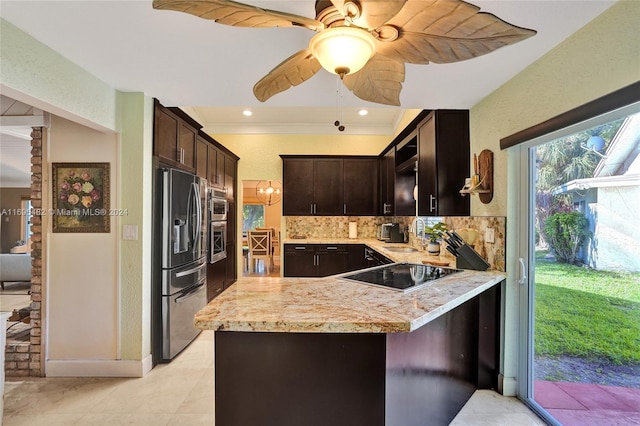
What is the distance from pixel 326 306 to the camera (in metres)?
1.33

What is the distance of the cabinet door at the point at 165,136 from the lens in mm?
2686

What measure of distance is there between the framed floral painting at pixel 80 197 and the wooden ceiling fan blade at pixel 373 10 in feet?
8.22

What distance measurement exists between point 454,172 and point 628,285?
152cm

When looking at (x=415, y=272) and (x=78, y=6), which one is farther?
(x=415, y=272)

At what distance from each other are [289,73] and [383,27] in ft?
1.42

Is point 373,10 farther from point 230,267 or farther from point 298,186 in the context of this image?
point 230,267

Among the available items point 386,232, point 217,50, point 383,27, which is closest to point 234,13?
point 383,27

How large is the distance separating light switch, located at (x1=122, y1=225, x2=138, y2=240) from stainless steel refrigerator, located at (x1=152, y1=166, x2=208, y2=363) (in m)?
0.19

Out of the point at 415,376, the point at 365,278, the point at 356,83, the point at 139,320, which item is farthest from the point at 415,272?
the point at 139,320

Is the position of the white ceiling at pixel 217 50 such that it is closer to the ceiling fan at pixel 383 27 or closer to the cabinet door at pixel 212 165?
the ceiling fan at pixel 383 27

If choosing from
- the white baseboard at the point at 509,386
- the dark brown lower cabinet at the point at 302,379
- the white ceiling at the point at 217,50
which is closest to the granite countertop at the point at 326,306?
the dark brown lower cabinet at the point at 302,379

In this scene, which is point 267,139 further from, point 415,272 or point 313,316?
point 313,316

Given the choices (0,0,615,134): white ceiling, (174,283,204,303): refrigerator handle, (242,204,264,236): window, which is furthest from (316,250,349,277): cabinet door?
(242,204,264,236): window

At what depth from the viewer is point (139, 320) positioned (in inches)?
99.5
